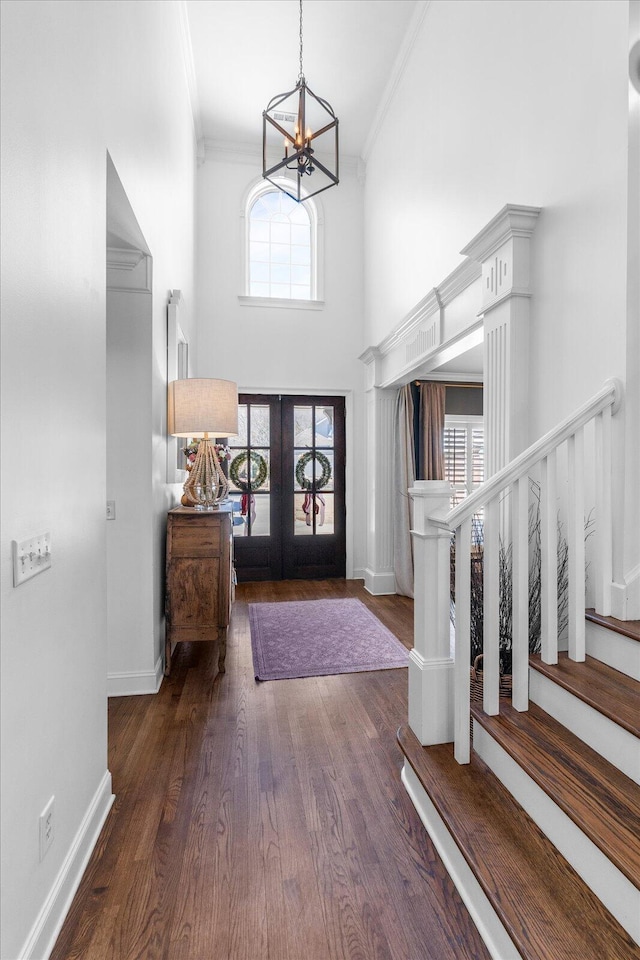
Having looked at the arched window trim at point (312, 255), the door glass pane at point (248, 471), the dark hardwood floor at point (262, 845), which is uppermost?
the arched window trim at point (312, 255)

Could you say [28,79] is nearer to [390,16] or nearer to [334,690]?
[334,690]

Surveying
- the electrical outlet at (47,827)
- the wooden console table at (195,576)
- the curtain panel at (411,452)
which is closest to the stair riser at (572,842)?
the electrical outlet at (47,827)

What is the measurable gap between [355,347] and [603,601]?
4328 mm

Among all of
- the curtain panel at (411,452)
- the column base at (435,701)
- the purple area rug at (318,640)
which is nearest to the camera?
the column base at (435,701)

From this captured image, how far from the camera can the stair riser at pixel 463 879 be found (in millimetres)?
1228

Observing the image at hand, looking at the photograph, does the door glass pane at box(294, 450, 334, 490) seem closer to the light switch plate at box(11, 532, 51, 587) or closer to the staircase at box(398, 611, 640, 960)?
the staircase at box(398, 611, 640, 960)

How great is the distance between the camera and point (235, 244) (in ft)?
18.0

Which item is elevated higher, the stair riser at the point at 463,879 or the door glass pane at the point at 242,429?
the door glass pane at the point at 242,429

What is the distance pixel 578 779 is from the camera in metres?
1.39

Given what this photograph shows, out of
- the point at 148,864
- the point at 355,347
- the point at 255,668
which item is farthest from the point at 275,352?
the point at 148,864

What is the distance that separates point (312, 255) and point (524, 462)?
4.72m

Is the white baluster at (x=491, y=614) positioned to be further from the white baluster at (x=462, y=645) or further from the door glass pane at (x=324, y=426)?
the door glass pane at (x=324, y=426)

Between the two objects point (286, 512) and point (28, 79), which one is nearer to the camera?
point (28, 79)

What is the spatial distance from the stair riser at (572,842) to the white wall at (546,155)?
1.43 meters
